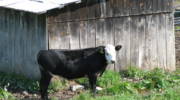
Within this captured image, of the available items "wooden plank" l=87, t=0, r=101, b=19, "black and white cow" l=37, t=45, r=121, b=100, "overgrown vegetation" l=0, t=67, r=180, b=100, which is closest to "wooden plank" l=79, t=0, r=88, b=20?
"wooden plank" l=87, t=0, r=101, b=19

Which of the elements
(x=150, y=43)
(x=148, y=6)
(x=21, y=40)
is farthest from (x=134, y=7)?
(x=21, y=40)

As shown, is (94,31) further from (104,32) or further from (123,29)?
(123,29)

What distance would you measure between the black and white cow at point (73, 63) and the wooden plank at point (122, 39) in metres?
2.04

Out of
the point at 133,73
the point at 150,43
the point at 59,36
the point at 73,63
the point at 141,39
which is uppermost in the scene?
the point at 59,36

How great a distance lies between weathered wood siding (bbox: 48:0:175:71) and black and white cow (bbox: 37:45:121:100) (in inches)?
34.7

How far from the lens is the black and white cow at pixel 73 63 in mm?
12422

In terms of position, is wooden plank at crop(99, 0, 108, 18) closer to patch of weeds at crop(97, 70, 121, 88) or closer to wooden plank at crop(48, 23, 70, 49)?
wooden plank at crop(48, 23, 70, 49)

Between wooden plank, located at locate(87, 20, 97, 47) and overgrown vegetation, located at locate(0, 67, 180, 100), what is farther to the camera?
wooden plank, located at locate(87, 20, 97, 47)

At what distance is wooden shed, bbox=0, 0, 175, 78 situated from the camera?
1342 cm

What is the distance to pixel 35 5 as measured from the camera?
13188mm

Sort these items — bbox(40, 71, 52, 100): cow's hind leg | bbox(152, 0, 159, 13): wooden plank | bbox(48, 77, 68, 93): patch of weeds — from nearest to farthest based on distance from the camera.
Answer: bbox(40, 71, 52, 100): cow's hind leg, bbox(48, 77, 68, 93): patch of weeds, bbox(152, 0, 159, 13): wooden plank

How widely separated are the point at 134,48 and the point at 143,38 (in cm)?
43

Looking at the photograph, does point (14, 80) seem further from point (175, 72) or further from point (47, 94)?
point (175, 72)

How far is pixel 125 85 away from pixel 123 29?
235 centimetres
